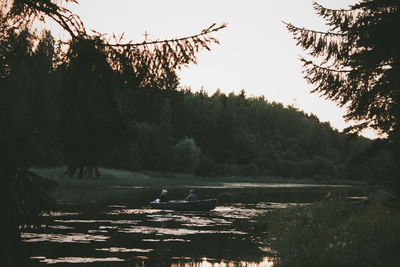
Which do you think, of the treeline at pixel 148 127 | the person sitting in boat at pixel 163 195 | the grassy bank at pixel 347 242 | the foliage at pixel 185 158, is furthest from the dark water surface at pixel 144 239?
the foliage at pixel 185 158

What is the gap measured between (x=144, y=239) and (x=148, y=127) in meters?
71.0

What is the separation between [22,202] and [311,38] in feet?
41.1

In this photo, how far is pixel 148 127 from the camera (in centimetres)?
9138

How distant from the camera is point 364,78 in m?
16.4

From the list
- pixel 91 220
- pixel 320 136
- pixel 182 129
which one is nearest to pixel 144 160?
pixel 182 129

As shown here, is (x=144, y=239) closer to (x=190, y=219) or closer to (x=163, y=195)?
(x=190, y=219)

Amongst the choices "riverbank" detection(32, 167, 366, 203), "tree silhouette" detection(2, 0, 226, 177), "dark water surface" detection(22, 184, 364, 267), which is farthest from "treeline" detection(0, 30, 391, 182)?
"dark water surface" detection(22, 184, 364, 267)

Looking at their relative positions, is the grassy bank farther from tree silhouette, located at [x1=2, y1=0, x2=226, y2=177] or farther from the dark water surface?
tree silhouette, located at [x1=2, y1=0, x2=226, y2=177]

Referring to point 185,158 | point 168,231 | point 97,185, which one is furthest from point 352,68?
point 185,158

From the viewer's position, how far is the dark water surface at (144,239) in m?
16.8

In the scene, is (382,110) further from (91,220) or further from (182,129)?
(182,129)

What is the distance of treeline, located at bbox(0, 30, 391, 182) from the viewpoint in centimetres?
552

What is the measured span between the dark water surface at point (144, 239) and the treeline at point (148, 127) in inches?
145

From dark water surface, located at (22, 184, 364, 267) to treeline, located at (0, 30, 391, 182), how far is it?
3.68m
